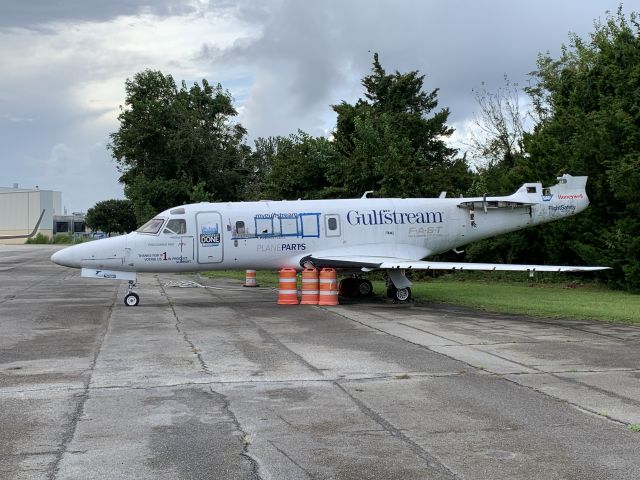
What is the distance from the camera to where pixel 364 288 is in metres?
23.8

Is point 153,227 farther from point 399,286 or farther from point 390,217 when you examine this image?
point 399,286

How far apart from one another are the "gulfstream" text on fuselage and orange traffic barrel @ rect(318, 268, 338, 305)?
1980 millimetres

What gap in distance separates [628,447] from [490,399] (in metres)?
2.10

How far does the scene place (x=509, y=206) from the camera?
23.1 meters

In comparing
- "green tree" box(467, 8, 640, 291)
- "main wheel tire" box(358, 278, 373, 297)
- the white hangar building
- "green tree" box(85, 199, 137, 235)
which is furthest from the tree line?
the white hangar building

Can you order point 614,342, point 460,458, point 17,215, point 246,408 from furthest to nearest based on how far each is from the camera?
point 17,215, point 614,342, point 246,408, point 460,458

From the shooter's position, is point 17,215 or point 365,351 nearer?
point 365,351

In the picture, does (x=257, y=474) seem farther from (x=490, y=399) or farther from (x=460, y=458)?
(x=490, y=399)

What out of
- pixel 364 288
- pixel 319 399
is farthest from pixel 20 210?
pixel 319 399

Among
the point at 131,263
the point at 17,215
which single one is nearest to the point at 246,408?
the point at 131,263

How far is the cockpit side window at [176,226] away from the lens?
2030cm

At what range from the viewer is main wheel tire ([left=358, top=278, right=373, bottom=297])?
23781 mm

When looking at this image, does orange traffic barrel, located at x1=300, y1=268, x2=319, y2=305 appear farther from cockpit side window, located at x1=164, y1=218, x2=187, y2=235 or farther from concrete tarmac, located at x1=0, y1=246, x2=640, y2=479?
concrete tarmac, located at x1=0, y1=246, x2=640, y2=479

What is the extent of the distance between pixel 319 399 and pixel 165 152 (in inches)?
2360
